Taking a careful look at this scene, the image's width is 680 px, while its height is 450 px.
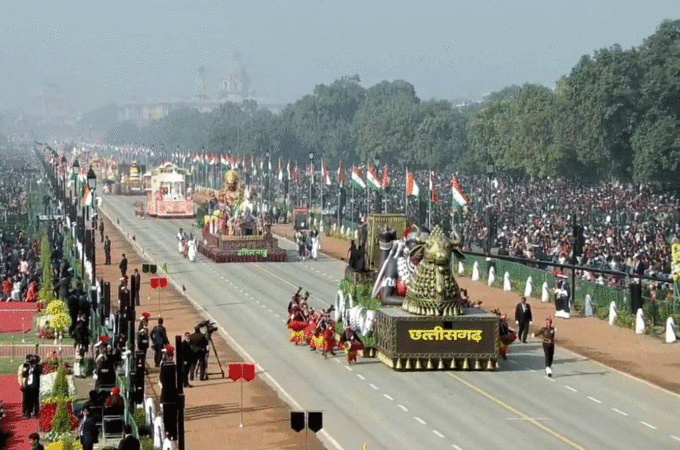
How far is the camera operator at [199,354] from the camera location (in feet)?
132

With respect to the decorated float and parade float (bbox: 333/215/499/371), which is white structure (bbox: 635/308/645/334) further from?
the decorated float

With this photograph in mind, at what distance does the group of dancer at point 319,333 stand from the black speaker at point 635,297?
33.1 ft

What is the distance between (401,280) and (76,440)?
14.0m

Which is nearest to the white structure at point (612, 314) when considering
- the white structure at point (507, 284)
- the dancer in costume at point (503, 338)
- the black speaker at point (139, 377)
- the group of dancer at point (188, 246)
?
the dancer in costume at point (503, 338)

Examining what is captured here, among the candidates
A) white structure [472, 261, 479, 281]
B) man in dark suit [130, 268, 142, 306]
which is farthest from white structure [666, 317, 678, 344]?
white structure [472, 261, 479, 281]

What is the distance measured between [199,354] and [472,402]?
24.7ft

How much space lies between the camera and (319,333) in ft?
147

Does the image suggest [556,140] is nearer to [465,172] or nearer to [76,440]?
[465,172]

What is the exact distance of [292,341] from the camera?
4728cm

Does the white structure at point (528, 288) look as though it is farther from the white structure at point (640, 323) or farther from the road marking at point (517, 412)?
the road marking at point (517, 412)

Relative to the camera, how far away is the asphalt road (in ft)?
108

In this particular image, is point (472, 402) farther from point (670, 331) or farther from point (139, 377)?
point (670, 331)

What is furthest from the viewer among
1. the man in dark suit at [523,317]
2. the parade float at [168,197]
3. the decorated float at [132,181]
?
the decorated float at [132,181]

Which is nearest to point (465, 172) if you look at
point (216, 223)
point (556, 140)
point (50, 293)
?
point (556, 140)
